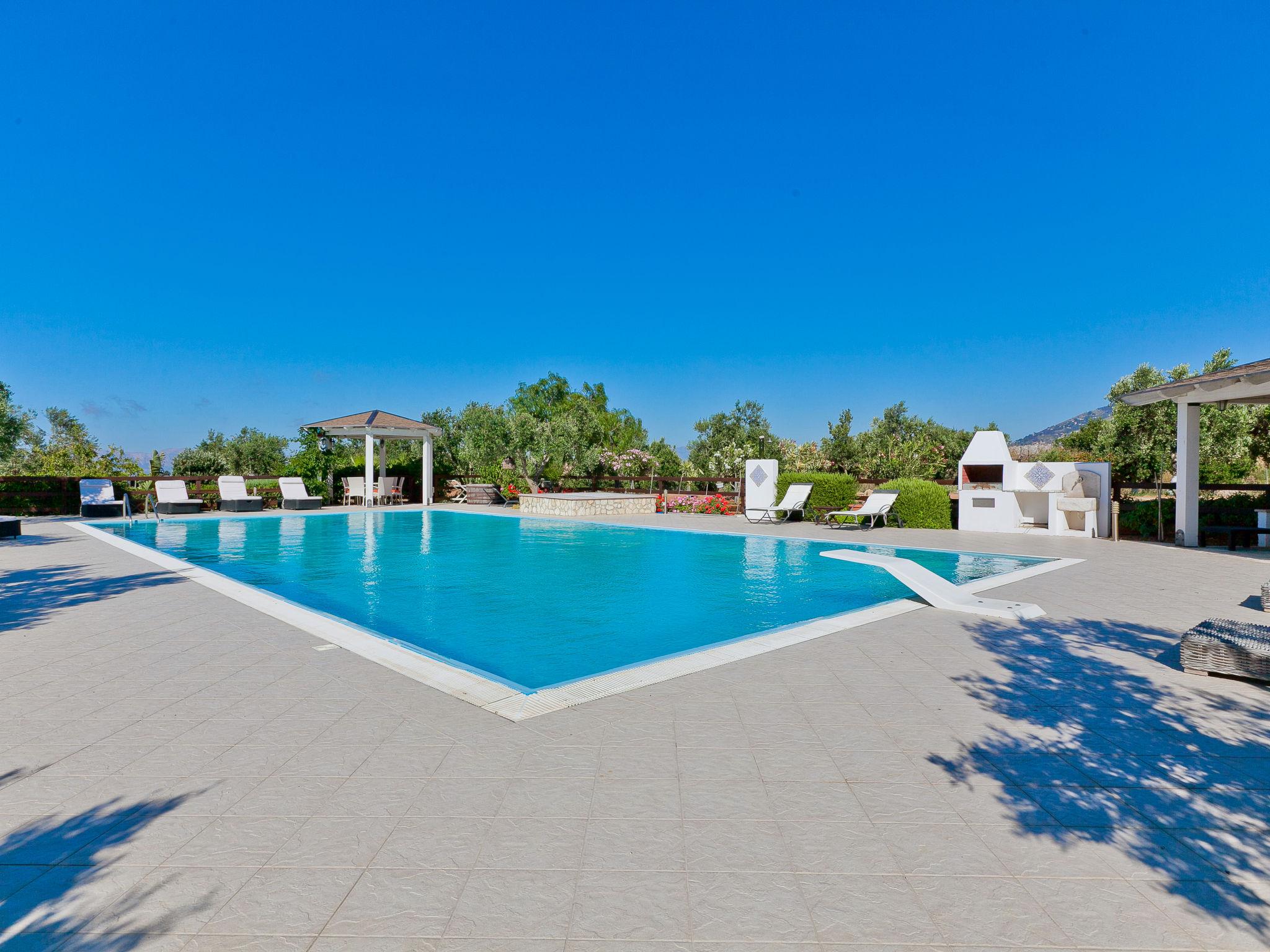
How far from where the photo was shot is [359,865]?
80.0 inches

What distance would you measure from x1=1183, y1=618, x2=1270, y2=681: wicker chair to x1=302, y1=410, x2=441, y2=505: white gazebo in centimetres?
1905

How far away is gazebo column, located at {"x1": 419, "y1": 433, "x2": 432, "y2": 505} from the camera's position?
20.6 m

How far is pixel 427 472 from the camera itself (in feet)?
68.8

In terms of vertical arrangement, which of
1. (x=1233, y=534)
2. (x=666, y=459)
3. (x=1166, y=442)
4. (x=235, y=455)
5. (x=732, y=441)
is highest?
(x=732, y=441)

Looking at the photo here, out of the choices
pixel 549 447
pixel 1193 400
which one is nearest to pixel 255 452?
pixel 549 447

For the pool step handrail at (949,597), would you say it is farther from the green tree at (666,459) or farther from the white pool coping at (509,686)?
the green tree at (666,459)

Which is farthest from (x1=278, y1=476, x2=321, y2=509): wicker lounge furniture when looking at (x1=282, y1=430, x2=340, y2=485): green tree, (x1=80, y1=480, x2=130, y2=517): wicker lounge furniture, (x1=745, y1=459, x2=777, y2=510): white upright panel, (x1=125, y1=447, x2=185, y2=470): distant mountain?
(x1=745, y1=459, x2=777, y2=510): white upright panel

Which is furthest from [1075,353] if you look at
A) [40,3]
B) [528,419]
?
[40,3]

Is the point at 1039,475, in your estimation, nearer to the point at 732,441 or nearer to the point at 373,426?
the point at 732,441

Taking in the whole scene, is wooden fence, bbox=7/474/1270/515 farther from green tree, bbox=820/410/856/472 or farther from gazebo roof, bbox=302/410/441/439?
green tree, bbox=820/410/856/472

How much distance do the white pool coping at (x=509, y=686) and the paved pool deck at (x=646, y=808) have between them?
139 mm

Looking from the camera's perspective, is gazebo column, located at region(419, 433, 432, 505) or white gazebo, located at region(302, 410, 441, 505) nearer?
white gazebo, located at region(302, 410, 441, 505)

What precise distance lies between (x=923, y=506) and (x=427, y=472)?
1475 cm

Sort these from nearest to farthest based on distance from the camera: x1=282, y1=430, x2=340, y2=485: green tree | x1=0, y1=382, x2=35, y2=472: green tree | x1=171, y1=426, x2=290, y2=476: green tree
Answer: x1=0, y1=382, x2=35, y2=472: green tree → x1=282, y1=430, x2=340, y2=485: green tree → x1=171, y1=426, x2=290, y2=476: green tree
